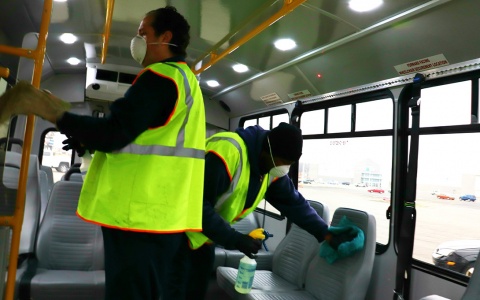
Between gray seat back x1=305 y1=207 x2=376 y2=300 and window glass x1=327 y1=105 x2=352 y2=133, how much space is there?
44.7 inches

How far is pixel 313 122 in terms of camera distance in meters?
4.66

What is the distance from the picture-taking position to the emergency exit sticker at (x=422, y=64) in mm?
2799

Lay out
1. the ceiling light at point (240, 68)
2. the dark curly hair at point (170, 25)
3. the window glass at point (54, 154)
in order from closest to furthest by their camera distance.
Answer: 1. the dark curly hair at point (170, 25)
2. the ceiling light at point (240, 68)
3. the window glass at point (54, 154)

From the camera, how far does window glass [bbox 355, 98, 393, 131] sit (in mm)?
A: 3461

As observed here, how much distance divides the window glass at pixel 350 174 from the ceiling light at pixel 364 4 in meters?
1.25

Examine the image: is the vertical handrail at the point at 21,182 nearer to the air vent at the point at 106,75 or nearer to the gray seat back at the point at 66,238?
the gray seat back at the point at 66,238

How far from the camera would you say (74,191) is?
11.1ft

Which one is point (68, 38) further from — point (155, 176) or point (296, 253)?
point (155, 176)

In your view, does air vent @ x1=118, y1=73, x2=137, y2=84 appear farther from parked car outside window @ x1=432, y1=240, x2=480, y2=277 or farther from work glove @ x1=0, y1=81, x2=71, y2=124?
work glove @ x1=0, y1=81, x2=71, y2=124

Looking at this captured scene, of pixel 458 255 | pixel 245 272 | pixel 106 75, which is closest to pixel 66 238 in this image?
pixel 245 272

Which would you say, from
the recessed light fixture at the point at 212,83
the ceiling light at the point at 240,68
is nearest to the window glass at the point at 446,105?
the ceiling light at the point at 240,68

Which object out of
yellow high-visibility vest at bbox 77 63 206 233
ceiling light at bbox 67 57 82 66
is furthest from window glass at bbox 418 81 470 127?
ceiling light at bbox 67 57 82 66

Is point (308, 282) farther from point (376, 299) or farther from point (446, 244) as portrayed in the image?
point (446, 244)

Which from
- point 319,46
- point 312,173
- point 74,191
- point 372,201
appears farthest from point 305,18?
point 74,191
